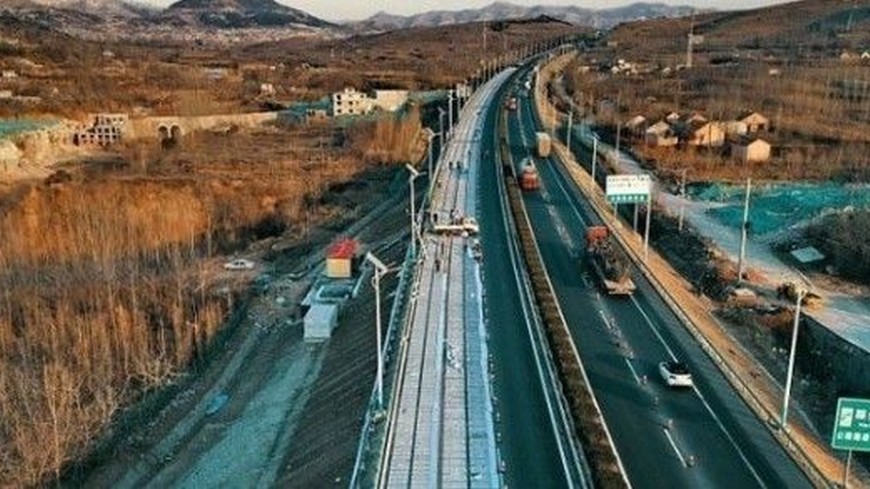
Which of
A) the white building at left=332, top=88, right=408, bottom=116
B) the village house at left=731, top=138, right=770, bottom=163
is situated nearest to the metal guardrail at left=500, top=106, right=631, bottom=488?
the village house at left=731, top=138, right=770, bottom=163

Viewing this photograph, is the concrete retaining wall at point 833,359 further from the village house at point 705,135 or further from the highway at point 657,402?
the village house at point 705,135

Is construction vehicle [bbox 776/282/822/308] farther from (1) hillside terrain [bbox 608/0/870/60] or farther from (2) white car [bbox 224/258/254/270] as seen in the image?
(1) hillside terrain [bbox 608/0/870/60]

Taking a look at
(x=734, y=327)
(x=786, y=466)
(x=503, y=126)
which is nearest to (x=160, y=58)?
(x=503, y=126)

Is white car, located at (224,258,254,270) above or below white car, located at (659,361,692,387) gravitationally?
below

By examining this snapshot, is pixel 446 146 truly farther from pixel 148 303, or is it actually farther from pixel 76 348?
pixel 76 348

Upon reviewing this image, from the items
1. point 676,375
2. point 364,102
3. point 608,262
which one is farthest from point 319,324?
point 364,102

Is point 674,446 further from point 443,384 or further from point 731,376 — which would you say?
point 443,384
